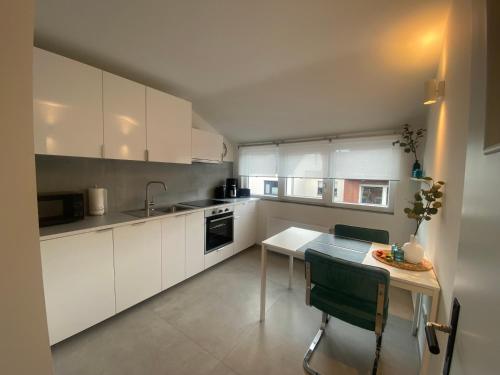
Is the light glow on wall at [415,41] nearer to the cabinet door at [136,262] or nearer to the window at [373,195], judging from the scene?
the window at [373,195]

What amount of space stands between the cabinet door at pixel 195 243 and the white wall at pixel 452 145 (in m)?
2.24

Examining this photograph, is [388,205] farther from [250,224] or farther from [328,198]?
[250,224]

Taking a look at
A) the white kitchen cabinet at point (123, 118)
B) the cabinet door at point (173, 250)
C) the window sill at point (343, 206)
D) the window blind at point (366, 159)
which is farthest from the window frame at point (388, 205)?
the white kitchen cabinet at point (123, 118)

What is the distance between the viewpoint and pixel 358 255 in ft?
5.26

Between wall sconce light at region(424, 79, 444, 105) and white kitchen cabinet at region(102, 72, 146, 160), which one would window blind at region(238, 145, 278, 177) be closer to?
white kitchen cabinet at region(102, 72, 146, 160)

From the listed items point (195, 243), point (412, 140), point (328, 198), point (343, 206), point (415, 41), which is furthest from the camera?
point (328, 198)

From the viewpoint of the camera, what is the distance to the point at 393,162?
247 centimetres

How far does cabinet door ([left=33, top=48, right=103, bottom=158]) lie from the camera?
1.49 meters

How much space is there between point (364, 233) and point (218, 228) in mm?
1851

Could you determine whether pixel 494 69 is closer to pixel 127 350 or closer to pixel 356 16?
pixel 356 16

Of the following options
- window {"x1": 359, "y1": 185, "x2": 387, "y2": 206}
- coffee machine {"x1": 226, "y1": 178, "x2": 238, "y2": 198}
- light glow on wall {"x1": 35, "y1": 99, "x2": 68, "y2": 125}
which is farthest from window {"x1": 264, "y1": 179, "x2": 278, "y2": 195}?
light glow on wall {"x1": 35, "y1": 99, "x2": 68, "y2": 125}

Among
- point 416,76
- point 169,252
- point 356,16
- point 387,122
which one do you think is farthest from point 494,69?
point 169,252

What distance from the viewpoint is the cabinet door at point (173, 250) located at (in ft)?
7.31

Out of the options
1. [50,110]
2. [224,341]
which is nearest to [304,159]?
[224,341]
